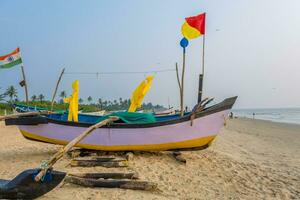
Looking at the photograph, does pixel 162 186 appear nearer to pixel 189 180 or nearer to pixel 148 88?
pixel 189 180

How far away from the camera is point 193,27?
7.77 metres

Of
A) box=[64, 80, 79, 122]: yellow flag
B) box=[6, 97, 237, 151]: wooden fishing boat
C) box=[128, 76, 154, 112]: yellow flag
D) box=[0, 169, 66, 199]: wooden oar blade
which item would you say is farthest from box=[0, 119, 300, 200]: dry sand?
box=[128, 76, 154, 112]: yellow flag

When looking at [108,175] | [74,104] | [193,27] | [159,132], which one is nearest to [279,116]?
[193,27]

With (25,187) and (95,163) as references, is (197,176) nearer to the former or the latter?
(95,163)

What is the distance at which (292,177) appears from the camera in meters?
6.63

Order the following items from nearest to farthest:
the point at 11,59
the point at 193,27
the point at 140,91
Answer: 1. the point at 193,27
2. the point at 140,91
3. the point at 11,59

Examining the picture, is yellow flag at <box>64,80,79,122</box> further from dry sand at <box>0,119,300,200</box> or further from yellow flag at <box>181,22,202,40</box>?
yellow flag at <box>181,22,202,40</box>

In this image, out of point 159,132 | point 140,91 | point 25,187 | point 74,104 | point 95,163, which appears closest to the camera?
point 25,187

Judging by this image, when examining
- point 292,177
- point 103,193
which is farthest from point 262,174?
point 103,193

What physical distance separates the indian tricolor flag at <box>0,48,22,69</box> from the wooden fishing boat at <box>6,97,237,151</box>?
3.87 m

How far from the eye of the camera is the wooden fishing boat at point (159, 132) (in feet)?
23.2

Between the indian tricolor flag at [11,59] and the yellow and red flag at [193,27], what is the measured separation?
6.70 meters

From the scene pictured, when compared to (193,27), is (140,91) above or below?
below

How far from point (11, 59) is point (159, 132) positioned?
7.02 meters
